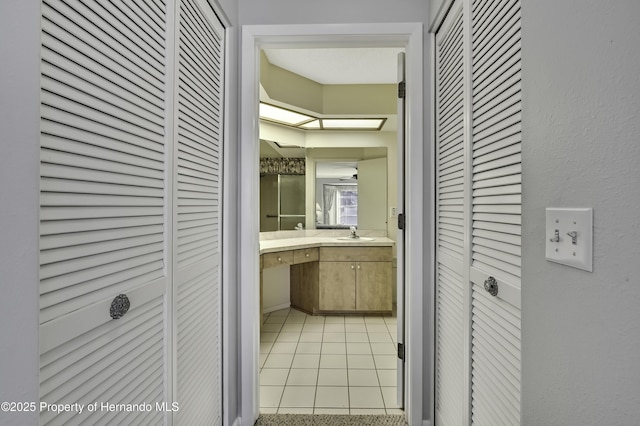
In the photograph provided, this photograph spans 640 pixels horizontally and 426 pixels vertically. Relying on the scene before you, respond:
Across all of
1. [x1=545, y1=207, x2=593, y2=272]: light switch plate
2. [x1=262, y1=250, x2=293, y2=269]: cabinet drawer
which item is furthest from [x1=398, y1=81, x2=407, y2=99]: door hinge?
[x1=262, y1=250, x2=293, y2=269]: cabinet drawer

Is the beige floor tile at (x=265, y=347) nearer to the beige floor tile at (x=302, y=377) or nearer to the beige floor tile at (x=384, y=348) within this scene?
the beige floor tile at (x=302, y=377)

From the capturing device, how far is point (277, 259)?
10.0ft

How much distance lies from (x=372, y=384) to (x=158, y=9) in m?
2.30

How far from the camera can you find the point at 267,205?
3.49 meters

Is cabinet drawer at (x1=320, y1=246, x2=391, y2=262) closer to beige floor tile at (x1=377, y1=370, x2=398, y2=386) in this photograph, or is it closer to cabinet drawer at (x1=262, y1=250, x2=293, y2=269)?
cabinet drawer at (x1=262, y1=250, x2=293, y2=269)

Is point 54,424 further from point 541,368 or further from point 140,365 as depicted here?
point 541,368

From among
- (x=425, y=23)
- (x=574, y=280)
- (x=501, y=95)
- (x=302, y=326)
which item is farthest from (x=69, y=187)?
(x=302, y=326)

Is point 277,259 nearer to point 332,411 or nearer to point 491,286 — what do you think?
point 332,411

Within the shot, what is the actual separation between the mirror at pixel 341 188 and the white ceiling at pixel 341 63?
882 millimetres

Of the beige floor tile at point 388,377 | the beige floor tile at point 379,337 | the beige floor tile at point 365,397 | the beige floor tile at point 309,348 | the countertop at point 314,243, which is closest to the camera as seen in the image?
the beige floor tile at point 365,397

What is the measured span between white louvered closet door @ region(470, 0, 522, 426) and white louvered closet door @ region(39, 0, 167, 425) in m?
1.05

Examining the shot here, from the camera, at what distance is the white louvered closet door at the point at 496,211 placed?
0.89m

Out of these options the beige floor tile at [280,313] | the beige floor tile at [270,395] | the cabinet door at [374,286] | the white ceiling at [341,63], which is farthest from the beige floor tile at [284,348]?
the white ceiling at [341,63]

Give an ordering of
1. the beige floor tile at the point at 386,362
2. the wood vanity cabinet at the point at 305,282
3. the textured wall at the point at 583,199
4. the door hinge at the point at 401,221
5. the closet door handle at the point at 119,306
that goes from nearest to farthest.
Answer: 1. the textured wall at the point at 583,199
2. the closet door handle at the point at 119,306
3. the door hinge at the point at 401,221
4. the beige floor tile at the point at 386,362
5. the wood vanity cabinet at the point at 305,282
